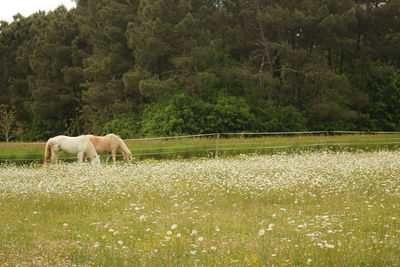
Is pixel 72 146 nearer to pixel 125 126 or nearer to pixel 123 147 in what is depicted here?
pixel 123 147

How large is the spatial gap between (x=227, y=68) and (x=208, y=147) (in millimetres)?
14400

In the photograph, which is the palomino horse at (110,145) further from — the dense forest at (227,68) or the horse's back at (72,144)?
the dense forest at (227,68)

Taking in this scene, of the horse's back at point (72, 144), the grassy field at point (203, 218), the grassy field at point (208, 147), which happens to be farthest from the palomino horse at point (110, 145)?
the grassy field at point (203, 218)

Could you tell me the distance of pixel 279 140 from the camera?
87.7 feet

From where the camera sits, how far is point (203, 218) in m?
8.41

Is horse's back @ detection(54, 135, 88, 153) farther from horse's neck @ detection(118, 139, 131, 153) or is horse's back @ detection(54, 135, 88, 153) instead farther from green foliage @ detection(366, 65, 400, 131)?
green foliage @ detection(366, 65, 400, 131)

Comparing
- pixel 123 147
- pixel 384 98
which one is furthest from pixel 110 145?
pixel 384 98

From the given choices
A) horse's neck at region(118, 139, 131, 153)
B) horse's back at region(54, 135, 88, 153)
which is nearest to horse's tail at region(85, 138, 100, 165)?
horse's back at region(54, 135, 88, 153)

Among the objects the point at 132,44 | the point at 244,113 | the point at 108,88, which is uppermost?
the point at 132,44

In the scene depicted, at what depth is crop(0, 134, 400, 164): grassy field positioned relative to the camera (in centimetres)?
2342

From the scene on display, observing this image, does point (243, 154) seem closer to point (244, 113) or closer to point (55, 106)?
point (244, 113)

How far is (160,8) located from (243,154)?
58.3 feet

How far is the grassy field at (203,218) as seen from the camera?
5934mm

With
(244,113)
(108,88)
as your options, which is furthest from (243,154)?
(108,88)
